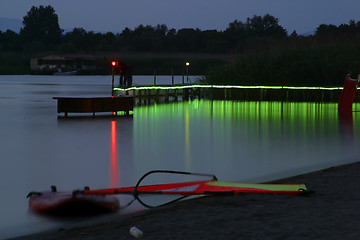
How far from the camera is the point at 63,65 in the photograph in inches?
6457

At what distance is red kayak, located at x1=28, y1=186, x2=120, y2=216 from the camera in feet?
32.2

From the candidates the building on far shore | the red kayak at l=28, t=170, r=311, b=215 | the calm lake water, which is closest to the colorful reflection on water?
the calm lake water

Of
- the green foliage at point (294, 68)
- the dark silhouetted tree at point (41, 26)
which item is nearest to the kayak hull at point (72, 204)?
the green foliage at point (294, 68)

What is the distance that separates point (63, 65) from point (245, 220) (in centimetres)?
15833

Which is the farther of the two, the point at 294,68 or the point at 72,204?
the point at 294,68

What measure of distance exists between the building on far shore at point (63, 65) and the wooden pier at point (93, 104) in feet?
395

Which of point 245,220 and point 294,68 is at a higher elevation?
point 294,68

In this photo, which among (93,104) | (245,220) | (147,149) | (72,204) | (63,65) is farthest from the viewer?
(63,65)

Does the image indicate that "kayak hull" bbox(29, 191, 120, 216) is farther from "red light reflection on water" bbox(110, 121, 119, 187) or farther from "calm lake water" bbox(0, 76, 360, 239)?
"red light reflection on water" bbox(110, 121, 119, 187)

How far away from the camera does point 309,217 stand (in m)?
8.73

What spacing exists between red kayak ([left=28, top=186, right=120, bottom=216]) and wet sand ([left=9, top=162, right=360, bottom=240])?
1.92 ft

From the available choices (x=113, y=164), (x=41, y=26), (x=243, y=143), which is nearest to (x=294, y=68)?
(x=243, y=143)

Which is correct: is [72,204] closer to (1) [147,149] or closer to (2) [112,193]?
(2) [112,193]

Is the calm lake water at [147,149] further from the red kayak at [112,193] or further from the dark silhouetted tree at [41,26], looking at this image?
the dark silhouetted tree at [41,26]
